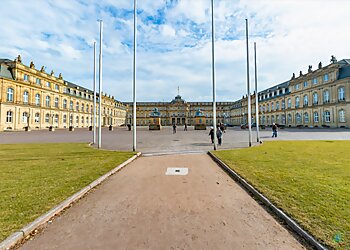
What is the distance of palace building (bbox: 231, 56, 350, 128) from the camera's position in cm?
4447

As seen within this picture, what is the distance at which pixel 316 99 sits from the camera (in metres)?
52.2

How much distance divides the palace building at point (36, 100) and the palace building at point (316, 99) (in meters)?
73.5

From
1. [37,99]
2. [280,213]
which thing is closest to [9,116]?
[37,99]

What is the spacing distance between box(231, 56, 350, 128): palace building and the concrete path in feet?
176

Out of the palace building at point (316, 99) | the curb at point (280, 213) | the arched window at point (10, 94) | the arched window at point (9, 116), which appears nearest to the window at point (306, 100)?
the palace building at point (316, 99)

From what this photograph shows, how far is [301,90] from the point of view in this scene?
57.6 m

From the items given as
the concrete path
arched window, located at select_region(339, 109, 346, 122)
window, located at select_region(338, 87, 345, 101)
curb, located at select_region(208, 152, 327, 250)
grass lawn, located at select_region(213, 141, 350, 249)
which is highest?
window, located at select_region(338, 87, 345, 101)

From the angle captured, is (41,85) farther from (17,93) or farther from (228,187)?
(228,187)

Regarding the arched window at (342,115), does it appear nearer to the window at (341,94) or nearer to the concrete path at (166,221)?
the window at (341,94)

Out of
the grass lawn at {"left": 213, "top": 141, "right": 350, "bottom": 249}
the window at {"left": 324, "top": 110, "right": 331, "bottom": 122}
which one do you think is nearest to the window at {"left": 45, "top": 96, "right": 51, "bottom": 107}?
the grass lawn at {"left": 213, "top": 141, "right": 350, "bottom": 249}

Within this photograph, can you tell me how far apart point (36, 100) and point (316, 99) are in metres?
76.3

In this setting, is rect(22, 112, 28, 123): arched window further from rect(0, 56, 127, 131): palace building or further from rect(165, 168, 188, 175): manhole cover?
rect(165, 168, 188, 175): manhole cover

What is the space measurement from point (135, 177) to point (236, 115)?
104226mm

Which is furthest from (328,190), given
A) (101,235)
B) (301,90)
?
(301,90)
